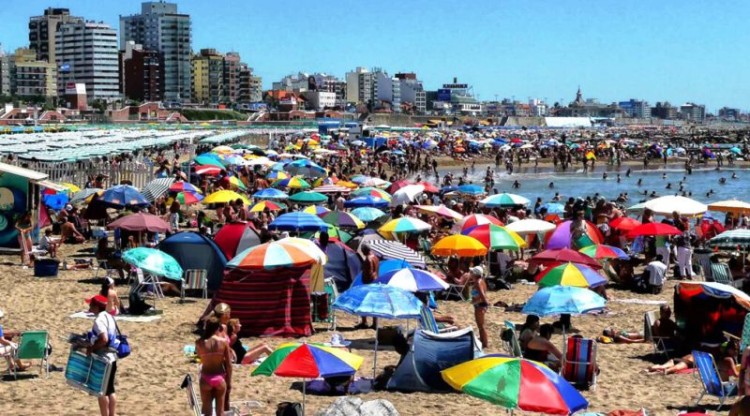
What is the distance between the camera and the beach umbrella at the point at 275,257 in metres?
10.6

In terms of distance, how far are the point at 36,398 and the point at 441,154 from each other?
58.0m

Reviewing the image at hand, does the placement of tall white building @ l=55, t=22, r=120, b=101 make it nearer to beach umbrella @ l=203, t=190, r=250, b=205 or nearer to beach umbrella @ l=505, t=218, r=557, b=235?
beach umbrella @ l=203, t=190, r=250, b=205

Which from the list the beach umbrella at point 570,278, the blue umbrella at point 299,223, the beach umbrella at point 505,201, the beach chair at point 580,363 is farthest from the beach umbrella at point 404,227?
the beach chair at point 580,363

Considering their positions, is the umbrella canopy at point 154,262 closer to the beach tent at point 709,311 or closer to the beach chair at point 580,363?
the beach chair at point 580,363

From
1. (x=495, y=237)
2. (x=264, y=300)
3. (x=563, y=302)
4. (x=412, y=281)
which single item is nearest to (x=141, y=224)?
(x=264, y=300)

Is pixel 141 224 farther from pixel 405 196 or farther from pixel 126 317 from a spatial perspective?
pixel 405 196

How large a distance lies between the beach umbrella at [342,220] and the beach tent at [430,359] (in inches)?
323

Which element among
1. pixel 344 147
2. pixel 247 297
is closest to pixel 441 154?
pixel 344 147

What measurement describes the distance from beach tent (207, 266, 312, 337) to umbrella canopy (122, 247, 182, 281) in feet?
5.30

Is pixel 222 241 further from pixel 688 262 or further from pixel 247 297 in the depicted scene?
pixel 688 262

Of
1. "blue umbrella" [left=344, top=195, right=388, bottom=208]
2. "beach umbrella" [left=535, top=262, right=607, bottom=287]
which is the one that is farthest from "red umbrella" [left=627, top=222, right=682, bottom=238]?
"blue umbrella" [left=344, top=195, right=388, bottom=208]

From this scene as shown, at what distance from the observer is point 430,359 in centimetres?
868

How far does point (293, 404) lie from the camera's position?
288 inches

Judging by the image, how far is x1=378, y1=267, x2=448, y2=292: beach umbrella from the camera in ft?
34.3
